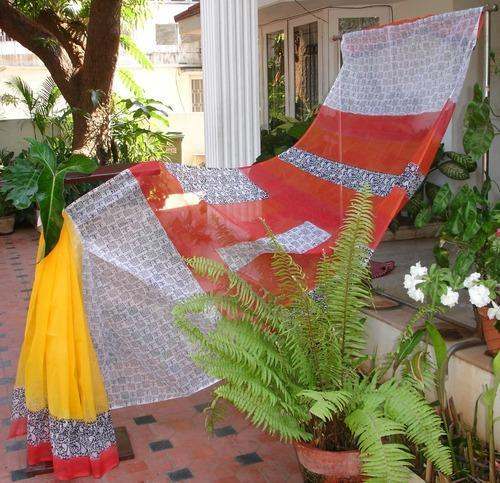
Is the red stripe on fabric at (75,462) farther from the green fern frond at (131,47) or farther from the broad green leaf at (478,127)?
the green fern frond at (131,47)

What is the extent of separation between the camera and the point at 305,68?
9.27 meters

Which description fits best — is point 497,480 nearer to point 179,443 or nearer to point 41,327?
point 179,443

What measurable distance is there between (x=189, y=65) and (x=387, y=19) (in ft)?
39.2

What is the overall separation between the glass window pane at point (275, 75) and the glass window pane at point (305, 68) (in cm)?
38

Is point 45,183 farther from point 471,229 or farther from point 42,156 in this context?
point 471,229

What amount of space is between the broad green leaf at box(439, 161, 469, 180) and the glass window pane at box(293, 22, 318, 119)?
11.6 ft

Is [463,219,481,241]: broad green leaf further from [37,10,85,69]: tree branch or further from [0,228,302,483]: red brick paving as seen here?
[37,10,85,69]: tree branch

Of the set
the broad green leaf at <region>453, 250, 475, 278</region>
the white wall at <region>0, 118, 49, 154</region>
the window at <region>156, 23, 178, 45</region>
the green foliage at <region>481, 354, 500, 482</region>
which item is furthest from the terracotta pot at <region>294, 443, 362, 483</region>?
the window at <region>156, 23, 178, 45</region>

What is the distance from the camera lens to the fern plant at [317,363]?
2949 mm

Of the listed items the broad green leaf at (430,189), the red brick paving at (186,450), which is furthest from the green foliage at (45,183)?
the broad green leaf at (430,189)

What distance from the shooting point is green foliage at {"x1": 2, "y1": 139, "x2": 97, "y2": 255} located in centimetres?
362

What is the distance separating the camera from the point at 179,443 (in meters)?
4.11

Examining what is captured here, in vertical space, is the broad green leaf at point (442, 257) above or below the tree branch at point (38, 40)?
below

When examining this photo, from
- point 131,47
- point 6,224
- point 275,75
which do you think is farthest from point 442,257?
point 131,47
